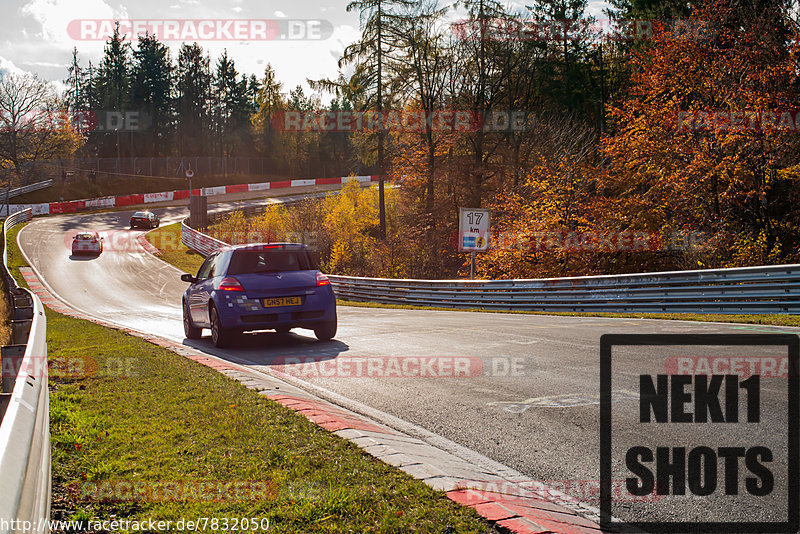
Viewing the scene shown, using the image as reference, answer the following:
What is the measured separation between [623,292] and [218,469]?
605 inches

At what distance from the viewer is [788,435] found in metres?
4.95

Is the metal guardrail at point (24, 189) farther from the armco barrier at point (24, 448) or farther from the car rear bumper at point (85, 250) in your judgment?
the armco barrier at point (24, 448)

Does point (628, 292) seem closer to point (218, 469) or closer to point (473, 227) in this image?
point (473, 227)

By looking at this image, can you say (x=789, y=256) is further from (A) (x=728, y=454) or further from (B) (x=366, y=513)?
(B) (x=366, y=513)

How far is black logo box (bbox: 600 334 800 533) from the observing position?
3.57 m

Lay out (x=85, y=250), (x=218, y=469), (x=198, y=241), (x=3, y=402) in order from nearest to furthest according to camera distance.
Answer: (x=3, y=402), (x=218, y=469), (x=85, y=250), (x=198, y=241)


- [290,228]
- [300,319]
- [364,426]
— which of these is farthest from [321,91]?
[364,426]

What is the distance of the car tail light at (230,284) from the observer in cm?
1133

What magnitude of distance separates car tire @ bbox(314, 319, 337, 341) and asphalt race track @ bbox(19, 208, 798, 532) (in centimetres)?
20

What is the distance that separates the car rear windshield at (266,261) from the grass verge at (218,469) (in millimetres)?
4610

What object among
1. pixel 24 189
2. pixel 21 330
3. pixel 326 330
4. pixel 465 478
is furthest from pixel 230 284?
pixel 24 189

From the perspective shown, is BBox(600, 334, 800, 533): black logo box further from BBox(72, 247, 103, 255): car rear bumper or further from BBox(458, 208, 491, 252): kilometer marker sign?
BBox(72, 247, 103, 255): car rear bumper

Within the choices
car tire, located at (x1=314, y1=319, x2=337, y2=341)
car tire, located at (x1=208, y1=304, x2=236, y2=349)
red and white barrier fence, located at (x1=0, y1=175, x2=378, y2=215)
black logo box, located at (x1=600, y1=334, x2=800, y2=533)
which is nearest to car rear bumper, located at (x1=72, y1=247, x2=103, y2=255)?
red and white barrier fence, located at (x1=0, y1=175, x2=378, y2=215)

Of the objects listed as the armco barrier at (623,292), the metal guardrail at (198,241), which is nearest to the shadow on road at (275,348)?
the armco barrier at (623,292)
